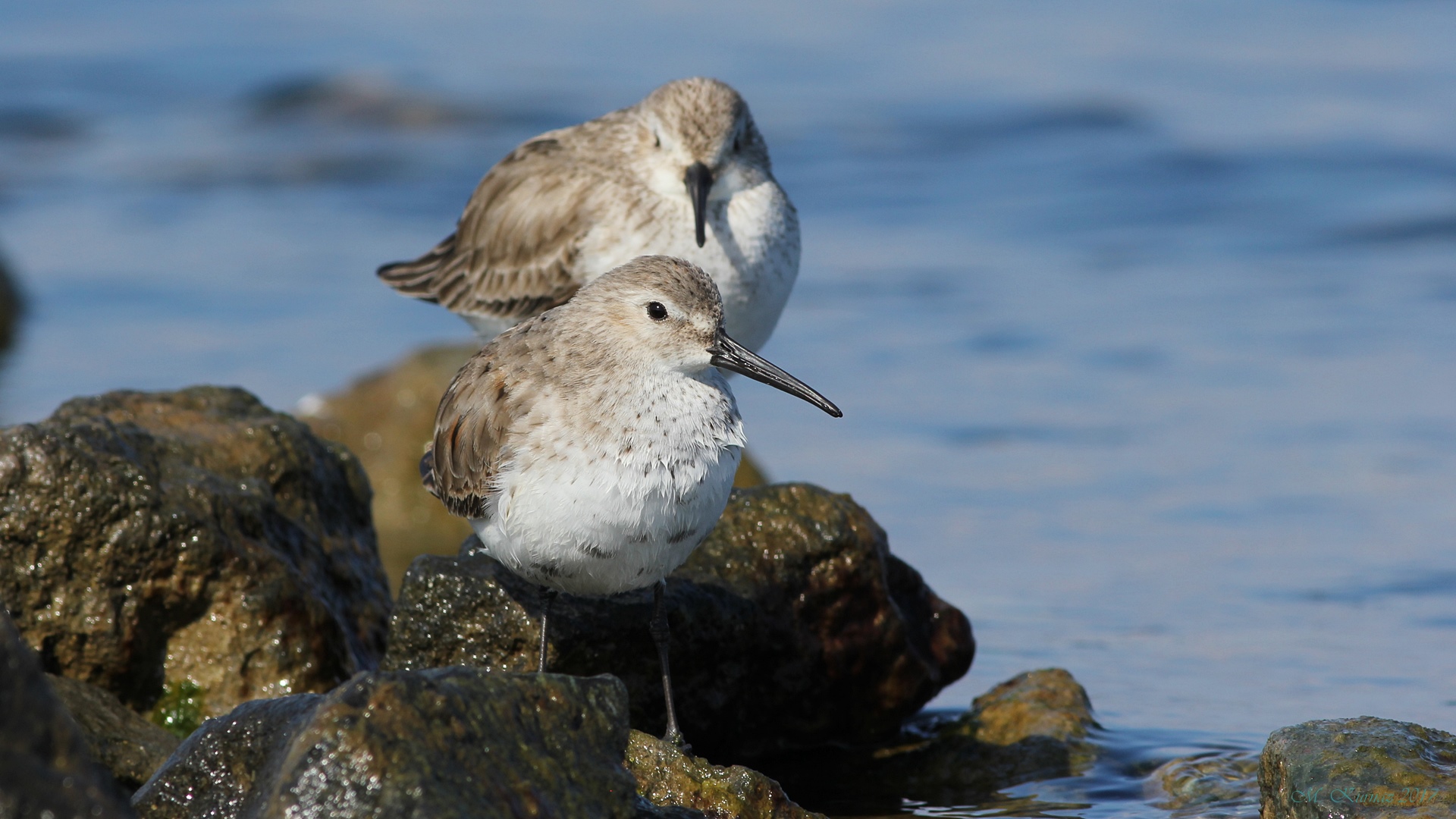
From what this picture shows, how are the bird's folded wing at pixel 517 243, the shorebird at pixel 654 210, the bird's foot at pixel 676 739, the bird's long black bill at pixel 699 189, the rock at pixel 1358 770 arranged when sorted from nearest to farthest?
the rock at pixel 1358 770 → the bird's foot at pixel 676 739 → the bird's long black bill at pixel 699 189 → the shorebird at pixel 654 210 → the bird's folded wing at pixel 517 243

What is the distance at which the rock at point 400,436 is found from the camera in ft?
29.3

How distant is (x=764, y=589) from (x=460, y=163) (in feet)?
42.9

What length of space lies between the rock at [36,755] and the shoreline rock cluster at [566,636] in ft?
5.68

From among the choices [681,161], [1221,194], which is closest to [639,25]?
[1221,194]

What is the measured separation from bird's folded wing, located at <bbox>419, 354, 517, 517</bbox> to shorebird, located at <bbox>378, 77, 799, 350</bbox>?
4.95 feet

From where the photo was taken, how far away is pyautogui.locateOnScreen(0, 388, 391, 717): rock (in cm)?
561

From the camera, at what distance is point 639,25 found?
22.1 m

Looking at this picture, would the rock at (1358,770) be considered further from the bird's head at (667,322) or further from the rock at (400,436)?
the rock at (400,436)

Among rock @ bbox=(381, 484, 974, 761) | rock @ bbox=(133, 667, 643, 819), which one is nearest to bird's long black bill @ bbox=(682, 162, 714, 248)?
rock @ bbox=(381, 484, 974, 761)

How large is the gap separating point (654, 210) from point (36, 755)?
177 inches

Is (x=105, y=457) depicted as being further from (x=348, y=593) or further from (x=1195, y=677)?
(x=1195, y=677)

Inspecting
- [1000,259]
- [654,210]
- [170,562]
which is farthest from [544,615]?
[1000,259]

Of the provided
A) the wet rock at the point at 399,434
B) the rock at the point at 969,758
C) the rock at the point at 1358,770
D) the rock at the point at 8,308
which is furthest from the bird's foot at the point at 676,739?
the rock at the point at 8,308

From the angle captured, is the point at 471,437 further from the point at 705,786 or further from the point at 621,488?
the point at 705,786
